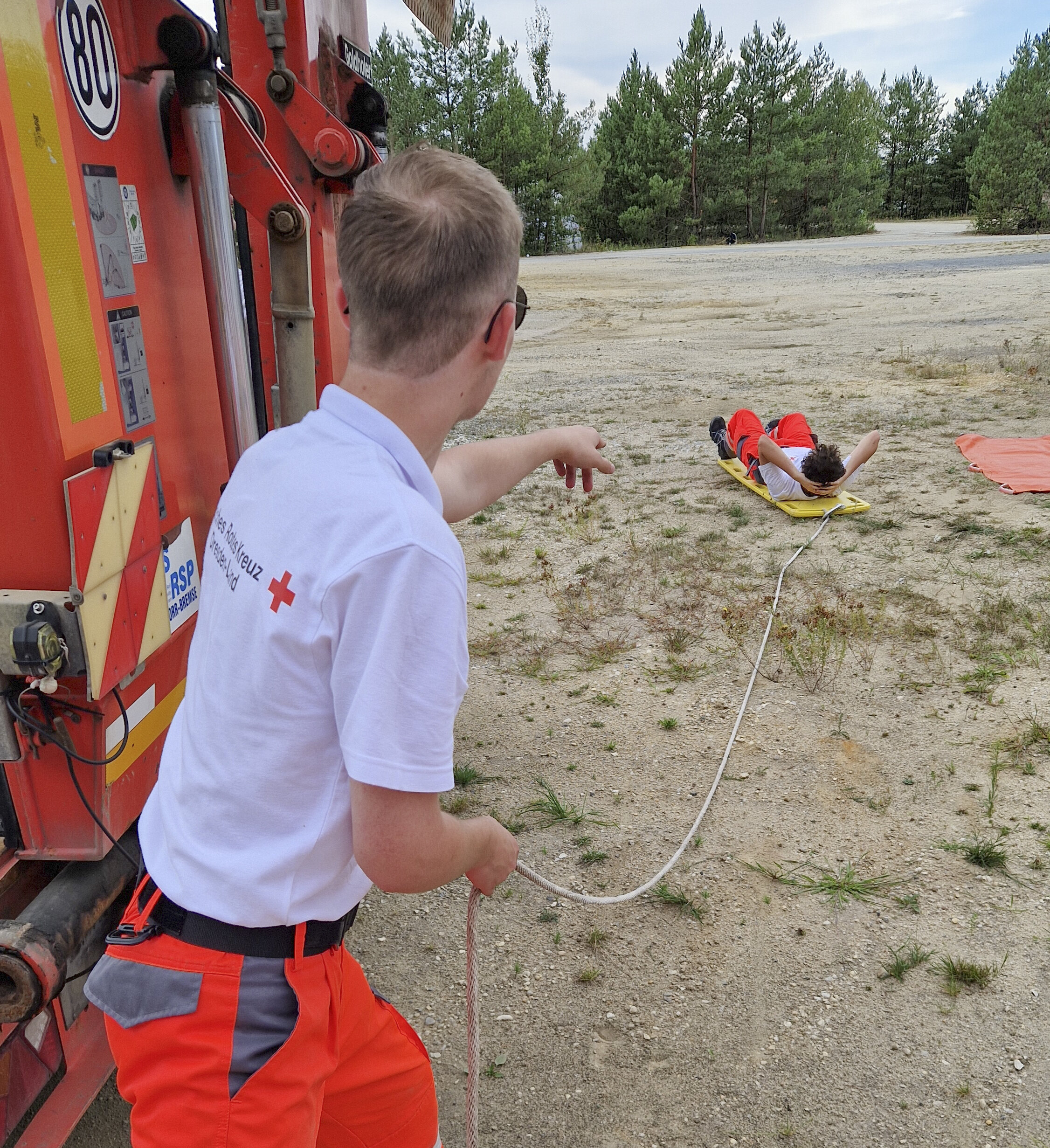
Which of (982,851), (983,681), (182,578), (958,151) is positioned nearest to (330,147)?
(182,578)

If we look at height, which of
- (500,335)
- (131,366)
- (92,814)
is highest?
(500,335)

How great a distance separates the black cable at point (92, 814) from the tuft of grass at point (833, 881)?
6.95 ft

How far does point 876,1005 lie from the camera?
2.69 m

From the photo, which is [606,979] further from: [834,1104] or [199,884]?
[199,884]

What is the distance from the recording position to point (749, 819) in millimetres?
3518

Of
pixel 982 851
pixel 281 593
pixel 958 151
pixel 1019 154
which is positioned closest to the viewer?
pixel 281 593

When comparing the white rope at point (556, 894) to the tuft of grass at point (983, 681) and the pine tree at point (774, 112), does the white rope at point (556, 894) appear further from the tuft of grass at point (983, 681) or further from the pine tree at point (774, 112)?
the pine tree at point (774, 112)

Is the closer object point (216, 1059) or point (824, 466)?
point (216, 1059)

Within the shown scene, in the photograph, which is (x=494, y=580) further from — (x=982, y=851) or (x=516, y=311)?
(x=516, y=311)

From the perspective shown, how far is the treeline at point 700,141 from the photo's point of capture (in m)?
40.6

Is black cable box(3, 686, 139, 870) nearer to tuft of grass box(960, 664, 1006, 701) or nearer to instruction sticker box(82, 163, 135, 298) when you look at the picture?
instruction sticker box(82, 163, 135, 298)

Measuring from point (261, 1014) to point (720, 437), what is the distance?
725 centimetres

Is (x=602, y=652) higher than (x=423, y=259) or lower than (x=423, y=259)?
lower

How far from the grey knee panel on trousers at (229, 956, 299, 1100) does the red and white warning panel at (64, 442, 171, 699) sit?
29.2 inches
